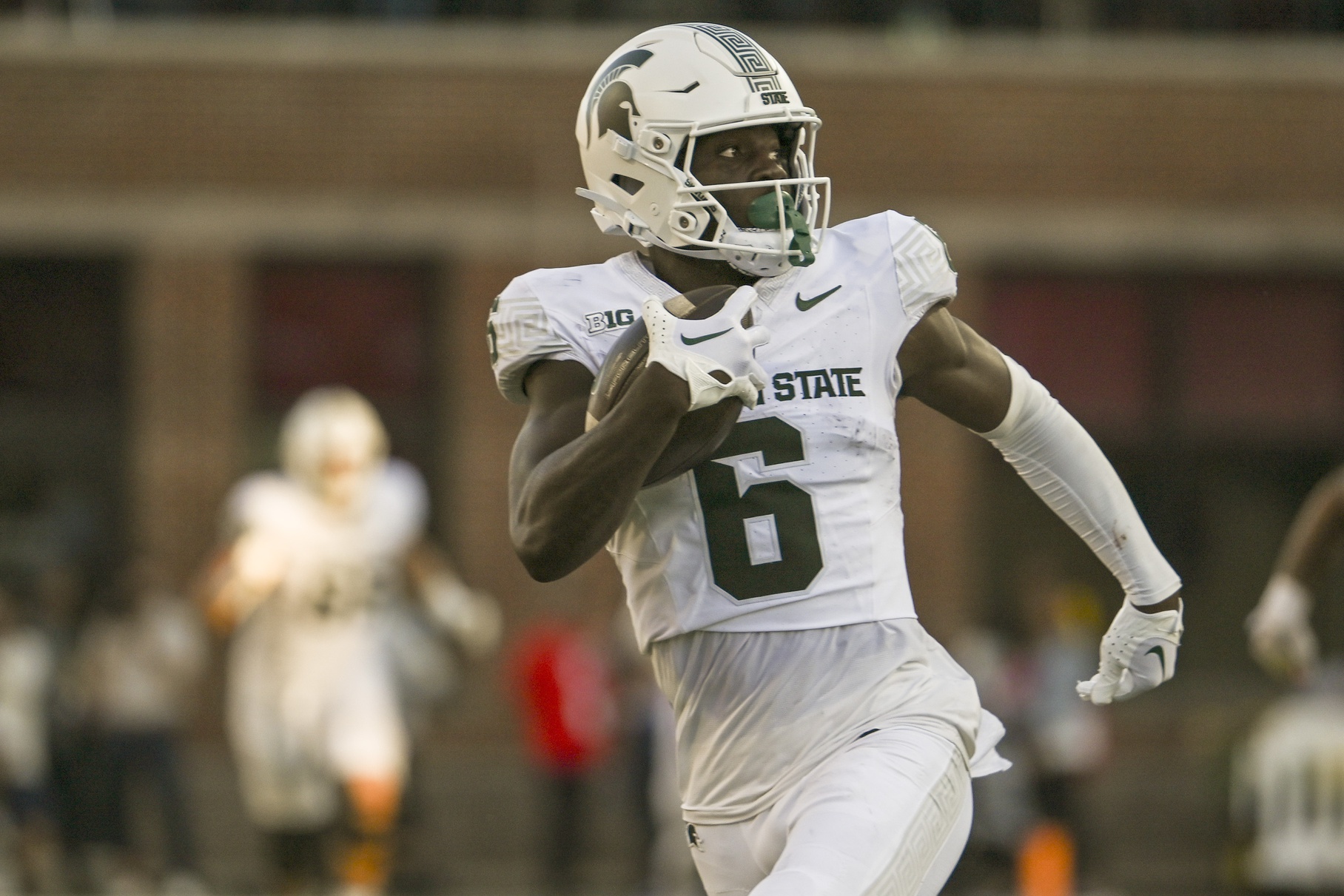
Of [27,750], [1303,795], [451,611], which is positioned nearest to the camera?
[451,611]

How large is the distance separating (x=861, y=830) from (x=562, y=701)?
892 centimetres

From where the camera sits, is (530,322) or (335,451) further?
(335,451)

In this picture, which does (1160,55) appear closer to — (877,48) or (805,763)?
(877,48)

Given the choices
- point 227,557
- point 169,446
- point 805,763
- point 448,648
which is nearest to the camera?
point 805,763

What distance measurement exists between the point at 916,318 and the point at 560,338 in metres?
0.66

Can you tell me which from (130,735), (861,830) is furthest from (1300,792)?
(861,830)

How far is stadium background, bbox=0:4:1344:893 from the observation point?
14.5m

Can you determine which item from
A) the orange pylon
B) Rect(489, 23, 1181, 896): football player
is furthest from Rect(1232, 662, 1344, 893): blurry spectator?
Rect(489, 23, 1181, 896): football player

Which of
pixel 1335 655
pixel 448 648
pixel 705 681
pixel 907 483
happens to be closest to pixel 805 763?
pixel 705 681

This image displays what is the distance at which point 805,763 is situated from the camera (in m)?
3.66

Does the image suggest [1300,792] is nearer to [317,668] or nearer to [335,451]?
[317,668]

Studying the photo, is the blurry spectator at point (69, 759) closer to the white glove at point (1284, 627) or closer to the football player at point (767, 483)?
the white glove at point (1284, 627)

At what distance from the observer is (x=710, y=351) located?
3.37 m

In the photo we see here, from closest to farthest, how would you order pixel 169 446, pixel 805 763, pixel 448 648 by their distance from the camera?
pixel 805 763, pixel 448 648, pixel 169 446
